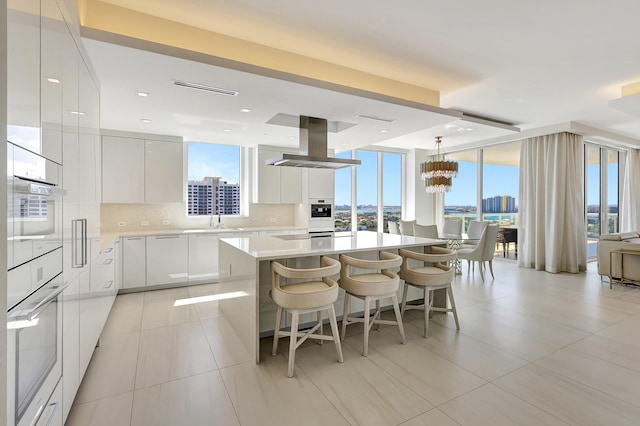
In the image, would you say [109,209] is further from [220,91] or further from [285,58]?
[285,58]

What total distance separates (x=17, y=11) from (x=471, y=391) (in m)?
3.08

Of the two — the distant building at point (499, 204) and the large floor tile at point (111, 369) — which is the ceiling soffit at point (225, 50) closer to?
the large floor tile at point (111, 369)

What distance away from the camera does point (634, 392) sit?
7.22 ft

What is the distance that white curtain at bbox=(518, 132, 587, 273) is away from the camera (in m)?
6.03

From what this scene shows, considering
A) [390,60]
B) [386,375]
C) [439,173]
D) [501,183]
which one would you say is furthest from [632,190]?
[386,375]

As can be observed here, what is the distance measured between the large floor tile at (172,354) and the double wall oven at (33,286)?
0.89 metres

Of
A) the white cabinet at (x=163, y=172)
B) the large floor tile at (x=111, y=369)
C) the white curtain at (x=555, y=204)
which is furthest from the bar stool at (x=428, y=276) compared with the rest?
the white curtain at (x=555, y=204)

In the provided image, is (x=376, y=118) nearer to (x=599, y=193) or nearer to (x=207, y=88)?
(x=207, y=88)

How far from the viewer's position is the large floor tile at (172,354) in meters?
2.44

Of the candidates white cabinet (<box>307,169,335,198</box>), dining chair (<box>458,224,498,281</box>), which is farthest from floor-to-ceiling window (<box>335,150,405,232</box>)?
→ dining chair (<box>458,224,498,281</box>)

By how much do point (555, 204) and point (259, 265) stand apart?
5955mm

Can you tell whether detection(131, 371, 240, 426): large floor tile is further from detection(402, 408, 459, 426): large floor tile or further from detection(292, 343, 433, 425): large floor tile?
detection(402, 408, 459, 426): large floor tile

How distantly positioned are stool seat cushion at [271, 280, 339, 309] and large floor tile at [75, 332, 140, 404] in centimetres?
122

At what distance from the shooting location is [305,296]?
8.10ft
